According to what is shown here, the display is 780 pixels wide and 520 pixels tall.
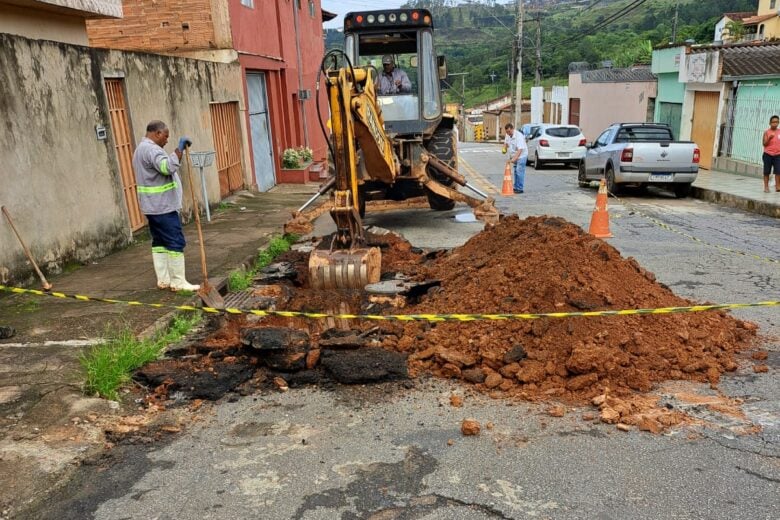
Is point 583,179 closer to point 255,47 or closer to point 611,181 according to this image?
point 611,181

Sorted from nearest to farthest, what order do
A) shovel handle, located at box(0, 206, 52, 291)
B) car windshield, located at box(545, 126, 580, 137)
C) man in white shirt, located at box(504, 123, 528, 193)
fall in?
shovel handle, located at box(0, 206, 52, 291), man in white shirt, located at box(504, 123, 528, 193), car windshield, located at box(545, 126, 580, 137)

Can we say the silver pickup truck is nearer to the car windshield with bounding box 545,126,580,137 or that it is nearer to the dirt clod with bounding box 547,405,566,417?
the car windshield with bounding box 545,126,580,137

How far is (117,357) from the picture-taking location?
4801mm

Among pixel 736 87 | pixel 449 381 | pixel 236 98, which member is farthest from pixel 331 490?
pixel 736 87

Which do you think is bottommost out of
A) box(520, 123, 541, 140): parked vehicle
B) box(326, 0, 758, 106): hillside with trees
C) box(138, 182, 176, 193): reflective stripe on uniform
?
box(520, 123, 541, 140): parked vehicle

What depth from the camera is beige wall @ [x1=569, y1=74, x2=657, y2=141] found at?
2575 cm

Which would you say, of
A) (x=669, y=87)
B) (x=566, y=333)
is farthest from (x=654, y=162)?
(x=669, y=87)

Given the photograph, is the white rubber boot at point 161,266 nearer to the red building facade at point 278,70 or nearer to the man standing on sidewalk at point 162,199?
the man standing on sidewalk at point 162,199

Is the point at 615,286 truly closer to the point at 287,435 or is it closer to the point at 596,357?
the point at 596,357

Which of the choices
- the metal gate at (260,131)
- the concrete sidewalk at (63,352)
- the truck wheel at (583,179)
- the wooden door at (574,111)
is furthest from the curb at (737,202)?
the wooden door at (574,111)

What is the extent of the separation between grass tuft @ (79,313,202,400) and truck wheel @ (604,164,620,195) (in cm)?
1190

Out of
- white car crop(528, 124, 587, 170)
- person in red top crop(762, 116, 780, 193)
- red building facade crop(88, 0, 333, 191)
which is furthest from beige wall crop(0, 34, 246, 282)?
white car crop(528, 124, 587, 170)

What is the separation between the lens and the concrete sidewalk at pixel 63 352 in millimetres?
3656

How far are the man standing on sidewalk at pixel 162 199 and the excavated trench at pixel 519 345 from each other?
115 cm
